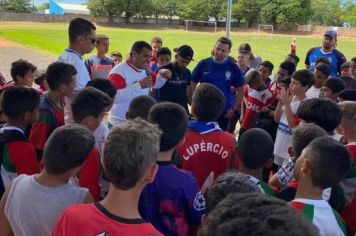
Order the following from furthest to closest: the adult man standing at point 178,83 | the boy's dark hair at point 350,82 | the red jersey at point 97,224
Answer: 1. the adult man standing at point 178,83
2. the boy's dark hair at point 350,82
3. the red jersey at point 97,224

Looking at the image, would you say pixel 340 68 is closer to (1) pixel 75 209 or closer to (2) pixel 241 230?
(1) pixel 75 209

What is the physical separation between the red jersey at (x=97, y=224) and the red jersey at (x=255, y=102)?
4.85 m

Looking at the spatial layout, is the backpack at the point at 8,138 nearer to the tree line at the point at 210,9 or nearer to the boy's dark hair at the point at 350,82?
the boy's dark hair at the point at 350,82

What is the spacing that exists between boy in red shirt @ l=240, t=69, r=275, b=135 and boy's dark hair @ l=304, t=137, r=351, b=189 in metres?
3.90

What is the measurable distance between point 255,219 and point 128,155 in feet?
3.45

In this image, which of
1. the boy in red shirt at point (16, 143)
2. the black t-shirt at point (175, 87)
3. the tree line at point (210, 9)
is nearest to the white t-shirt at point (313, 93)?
the black t-shirt at point (175, 87)

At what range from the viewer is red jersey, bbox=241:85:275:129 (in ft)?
21.6

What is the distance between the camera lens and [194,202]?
2.73 meters

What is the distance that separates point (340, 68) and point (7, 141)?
6.84 meters

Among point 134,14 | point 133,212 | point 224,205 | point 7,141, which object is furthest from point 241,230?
point 134,14

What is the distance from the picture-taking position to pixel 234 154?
3.62 meters

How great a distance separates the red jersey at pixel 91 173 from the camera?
9.92 feet

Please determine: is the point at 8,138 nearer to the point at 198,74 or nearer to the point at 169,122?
the point at 169,122

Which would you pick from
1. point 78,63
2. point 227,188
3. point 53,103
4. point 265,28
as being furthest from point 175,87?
point 265,28
